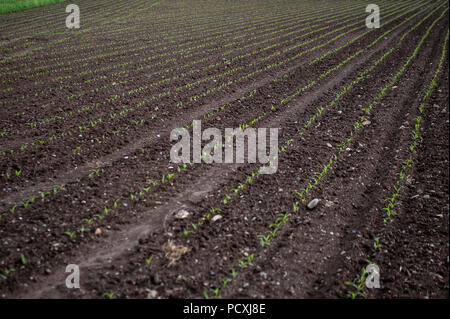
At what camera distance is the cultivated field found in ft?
12.0

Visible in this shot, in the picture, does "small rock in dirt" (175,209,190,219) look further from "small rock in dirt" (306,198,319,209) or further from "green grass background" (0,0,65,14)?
"green grass background" (0,0,65,14)

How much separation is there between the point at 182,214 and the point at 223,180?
46.2 inches

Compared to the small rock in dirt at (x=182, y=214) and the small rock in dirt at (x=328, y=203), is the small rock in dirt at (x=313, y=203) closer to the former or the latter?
the small rock in dirt at (x=328, y=203)

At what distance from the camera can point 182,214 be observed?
4.60 m

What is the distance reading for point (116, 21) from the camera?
70.1 ft

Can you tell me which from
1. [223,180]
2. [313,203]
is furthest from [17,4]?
[313,203]

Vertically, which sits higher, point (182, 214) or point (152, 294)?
point (182, 214)

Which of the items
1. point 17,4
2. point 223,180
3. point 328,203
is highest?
point 17,4

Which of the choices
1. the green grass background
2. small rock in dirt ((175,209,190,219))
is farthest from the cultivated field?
the green grass background

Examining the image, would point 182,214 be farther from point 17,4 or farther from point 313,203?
point 17,4

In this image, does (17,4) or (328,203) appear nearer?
(328,203)

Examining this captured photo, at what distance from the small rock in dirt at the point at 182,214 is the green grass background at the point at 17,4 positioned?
89.6 ft

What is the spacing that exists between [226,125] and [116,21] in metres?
18.3
